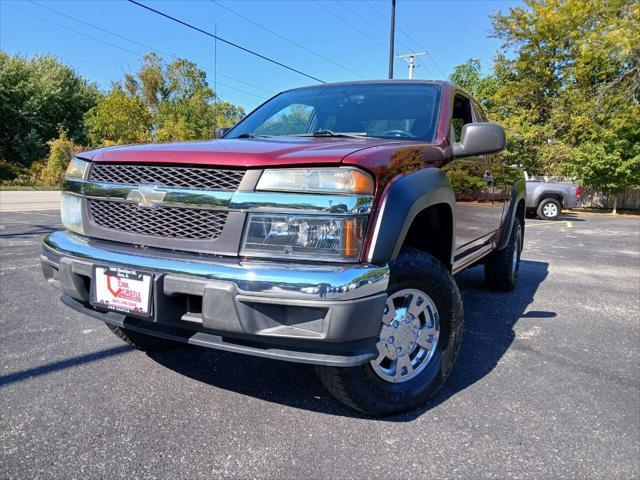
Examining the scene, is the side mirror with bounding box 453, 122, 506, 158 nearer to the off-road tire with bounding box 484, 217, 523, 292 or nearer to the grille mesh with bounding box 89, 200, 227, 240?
the grille mesh with bounding box 89, 200, 227, 240

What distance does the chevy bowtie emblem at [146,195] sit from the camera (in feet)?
6.83

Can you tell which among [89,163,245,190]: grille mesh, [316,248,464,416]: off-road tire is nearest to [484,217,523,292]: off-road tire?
[316,248,464,416]: off-road tire

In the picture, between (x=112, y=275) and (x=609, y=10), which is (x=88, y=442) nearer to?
(x=112, y=275)

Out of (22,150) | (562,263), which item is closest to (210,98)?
(22,150)

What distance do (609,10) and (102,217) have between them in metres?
22.5

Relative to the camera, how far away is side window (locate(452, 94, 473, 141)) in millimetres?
3342

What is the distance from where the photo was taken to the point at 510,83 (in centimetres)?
2203

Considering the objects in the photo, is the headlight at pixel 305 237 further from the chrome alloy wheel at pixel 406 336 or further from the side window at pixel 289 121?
the side window at pixel 289 121

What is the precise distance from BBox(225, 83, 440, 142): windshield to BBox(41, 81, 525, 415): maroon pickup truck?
0.62 feet

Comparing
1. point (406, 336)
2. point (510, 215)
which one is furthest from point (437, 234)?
point (510, 215)

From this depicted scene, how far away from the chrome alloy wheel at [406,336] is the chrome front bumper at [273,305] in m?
0.31

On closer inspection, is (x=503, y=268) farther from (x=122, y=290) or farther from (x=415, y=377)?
(x=122, y=290)

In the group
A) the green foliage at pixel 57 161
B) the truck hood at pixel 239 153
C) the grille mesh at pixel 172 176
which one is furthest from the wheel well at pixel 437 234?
the green foliage at pixel 57 161

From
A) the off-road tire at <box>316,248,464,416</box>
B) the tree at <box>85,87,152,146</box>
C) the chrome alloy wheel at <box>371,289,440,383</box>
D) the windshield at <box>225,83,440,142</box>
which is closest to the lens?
the off-road tire at <box>316,248,464,416</box>
